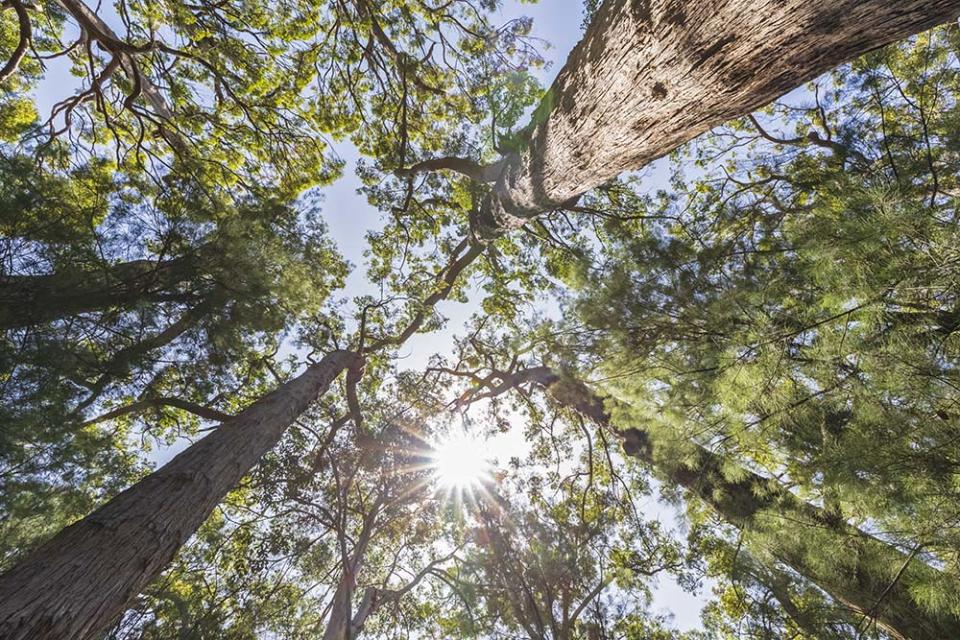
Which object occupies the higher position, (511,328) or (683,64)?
(511,328)

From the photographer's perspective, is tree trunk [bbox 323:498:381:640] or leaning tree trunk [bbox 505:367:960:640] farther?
tree trunk [bbox 323:498:381:640]

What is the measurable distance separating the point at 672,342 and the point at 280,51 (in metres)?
7.17

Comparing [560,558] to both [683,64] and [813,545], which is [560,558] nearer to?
[813,545]

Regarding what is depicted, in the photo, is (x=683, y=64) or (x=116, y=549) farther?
(x=116, y=549)

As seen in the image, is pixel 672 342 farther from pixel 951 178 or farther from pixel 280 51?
pixel 280 51

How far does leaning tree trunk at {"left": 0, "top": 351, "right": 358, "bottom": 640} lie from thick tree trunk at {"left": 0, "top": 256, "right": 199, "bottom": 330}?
1.49m

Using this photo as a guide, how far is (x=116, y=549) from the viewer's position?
184 centimetres

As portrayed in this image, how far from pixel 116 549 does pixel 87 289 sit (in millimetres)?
2377

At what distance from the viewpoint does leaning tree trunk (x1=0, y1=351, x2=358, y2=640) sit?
4.66ft

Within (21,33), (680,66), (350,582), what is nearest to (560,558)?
(350,582)

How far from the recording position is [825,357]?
6.82ft

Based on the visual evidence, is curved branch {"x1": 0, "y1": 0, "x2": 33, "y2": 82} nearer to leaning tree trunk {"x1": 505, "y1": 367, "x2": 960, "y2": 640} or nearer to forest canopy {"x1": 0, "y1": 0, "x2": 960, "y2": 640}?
forest canopy {"x1": 0, "y1": 0, "x2": 960, "y2": 640}

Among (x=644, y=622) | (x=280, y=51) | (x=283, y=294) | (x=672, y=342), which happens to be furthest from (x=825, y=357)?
(x=280, y=51)

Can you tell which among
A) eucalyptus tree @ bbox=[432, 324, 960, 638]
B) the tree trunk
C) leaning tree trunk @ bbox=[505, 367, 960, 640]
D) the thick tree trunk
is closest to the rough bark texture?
eucalyptus tree @ bbox=[432, 324, 960, 638]
